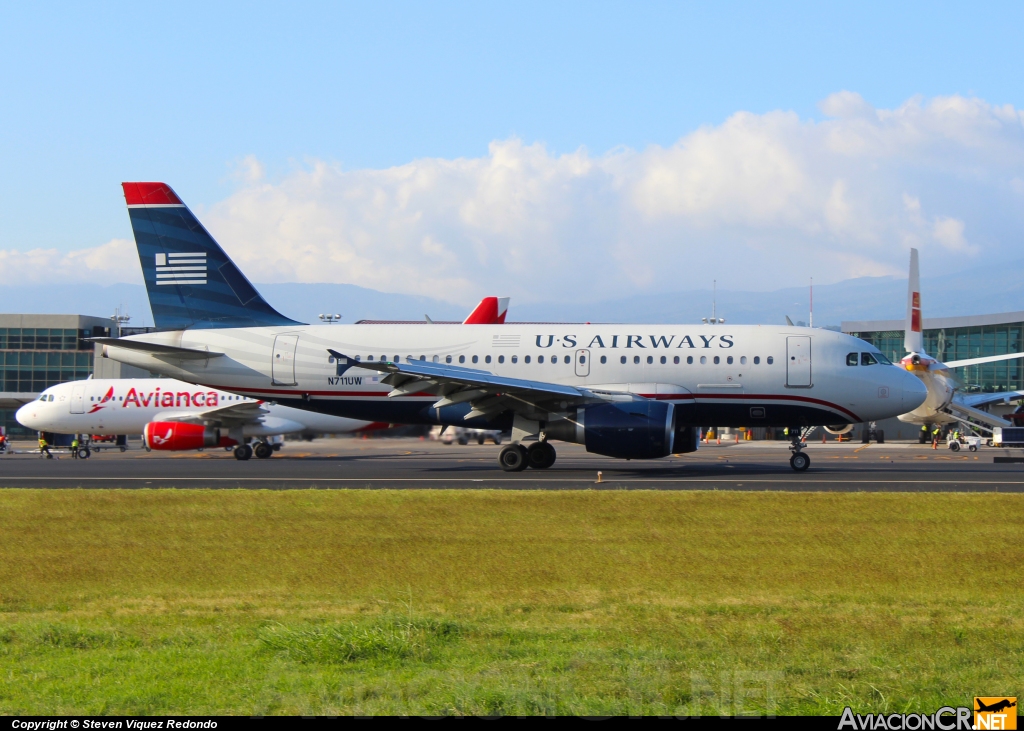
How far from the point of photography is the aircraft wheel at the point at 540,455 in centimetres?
2673

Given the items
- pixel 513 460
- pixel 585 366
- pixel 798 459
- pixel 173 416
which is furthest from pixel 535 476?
pixel 173 416

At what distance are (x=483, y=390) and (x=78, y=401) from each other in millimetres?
24369

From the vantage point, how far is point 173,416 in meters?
38.9

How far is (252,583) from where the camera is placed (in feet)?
35.2

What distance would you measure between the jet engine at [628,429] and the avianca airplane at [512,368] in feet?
0.12

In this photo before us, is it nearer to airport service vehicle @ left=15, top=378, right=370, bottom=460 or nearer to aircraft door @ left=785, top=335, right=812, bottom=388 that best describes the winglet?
airport service vehicle @ left=15, top=378, right=370, bottom=460

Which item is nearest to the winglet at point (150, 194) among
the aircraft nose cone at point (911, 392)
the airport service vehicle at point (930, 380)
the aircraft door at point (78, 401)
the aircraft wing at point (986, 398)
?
the aircraft door at point (78, 401)

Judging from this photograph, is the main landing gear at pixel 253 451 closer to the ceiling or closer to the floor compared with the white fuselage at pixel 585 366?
closer to the floor

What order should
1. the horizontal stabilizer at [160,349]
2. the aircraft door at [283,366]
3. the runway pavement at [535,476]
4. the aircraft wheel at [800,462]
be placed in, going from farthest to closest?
the aircraft door at [283,366]
the horizontal stabilizer at [160,349]
the aircraft wheel at [800,462]
the runway pavement at [535,476]

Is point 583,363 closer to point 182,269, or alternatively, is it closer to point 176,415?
point 182,269

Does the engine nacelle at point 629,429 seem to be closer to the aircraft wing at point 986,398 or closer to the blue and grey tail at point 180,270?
the blue and grey tail at point 180,270

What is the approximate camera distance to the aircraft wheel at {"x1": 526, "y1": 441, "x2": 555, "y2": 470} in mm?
26734

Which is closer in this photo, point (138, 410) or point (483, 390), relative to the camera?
point (483, 390)

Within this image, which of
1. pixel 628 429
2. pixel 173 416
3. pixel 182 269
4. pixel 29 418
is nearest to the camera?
pixel 628 429
